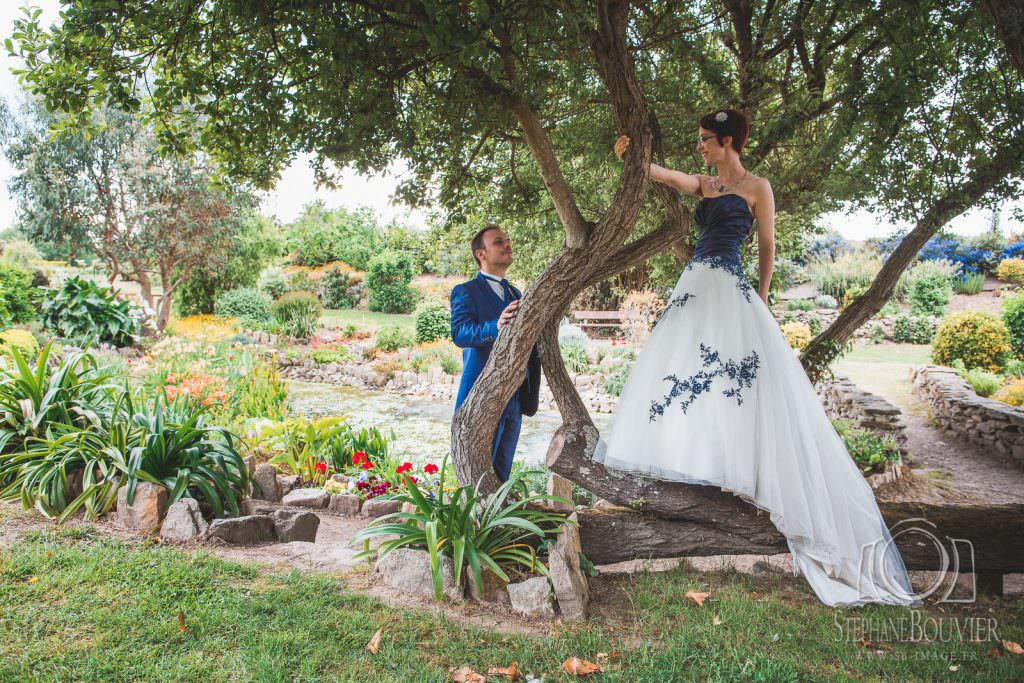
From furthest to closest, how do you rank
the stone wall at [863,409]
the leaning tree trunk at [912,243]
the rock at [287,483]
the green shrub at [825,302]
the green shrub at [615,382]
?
the green shrub at [825,302], the green shrub at [615,382], the stone wall at [863,409], the rock at [287,483], the leaning tree trunk at [912,243]

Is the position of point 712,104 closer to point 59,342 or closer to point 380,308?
point 59,342

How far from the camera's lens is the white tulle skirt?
270cm

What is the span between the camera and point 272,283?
1705 centimetres

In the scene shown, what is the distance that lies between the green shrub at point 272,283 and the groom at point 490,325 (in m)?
14.7

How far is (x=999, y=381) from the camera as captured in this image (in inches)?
356

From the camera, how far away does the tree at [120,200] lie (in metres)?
11.6

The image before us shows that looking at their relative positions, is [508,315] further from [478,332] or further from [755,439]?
[755,439]

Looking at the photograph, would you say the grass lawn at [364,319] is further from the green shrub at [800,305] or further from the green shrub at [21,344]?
the green shrub at [800,305]

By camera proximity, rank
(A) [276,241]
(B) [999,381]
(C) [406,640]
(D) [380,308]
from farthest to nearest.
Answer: (D) [380,308] < (A) [276,241] < (B) [999,381] < (C) [406,640]

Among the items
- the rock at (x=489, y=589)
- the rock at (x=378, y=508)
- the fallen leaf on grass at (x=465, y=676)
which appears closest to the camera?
the fallen leaf on grass at (x=465, y=676)

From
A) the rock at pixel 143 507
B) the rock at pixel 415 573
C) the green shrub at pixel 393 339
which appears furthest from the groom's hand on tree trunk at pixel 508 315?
the green shrub at pixel 393 339

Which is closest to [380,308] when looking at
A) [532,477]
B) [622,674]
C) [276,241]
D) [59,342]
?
[276,241]

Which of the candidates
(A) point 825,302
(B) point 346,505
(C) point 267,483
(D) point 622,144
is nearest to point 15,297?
(C) point 267,483

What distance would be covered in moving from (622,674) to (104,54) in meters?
3.83
